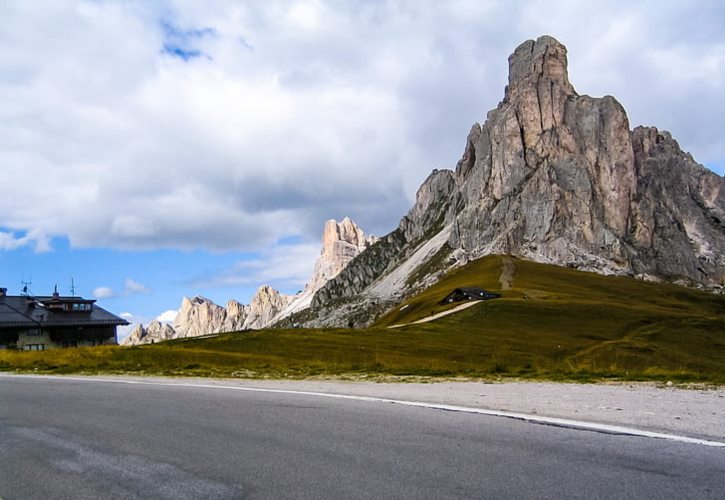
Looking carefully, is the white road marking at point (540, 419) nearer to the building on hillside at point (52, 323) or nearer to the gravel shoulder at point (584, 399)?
the gravel shoulder at point (584, 399)

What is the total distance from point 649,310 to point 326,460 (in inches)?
4198

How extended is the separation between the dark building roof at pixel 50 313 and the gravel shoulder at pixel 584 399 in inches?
2883

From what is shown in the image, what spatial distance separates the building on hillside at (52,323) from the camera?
261 feet

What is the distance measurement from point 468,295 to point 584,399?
10133 centimetres

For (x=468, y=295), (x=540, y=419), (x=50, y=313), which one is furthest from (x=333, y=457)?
(x=468, y=295)

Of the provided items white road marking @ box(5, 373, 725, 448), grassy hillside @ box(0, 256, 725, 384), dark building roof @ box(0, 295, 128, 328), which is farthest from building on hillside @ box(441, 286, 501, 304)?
white road marking @ box(5, 373, 725, 448)

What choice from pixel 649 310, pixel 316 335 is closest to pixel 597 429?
pixel 316 335

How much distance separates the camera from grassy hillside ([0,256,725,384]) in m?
25.8

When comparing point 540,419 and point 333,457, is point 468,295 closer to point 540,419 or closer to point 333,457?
point 540,419

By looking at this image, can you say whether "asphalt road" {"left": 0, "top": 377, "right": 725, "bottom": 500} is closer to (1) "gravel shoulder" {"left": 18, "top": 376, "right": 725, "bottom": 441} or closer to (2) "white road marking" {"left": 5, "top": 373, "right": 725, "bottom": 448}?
(2) "white road marking" {"left": 5, "top": 373, "right": 725, "bottom": 448}

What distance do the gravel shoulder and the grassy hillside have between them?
13.2 feet

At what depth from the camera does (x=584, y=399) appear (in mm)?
14273

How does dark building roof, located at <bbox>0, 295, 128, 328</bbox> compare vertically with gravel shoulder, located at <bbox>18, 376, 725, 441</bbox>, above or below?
above

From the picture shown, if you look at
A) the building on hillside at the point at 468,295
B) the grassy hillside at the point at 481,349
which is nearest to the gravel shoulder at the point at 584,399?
the grassy hillside at the point at 481,349
